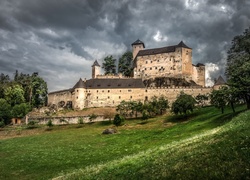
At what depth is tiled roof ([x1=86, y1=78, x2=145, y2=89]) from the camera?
105m

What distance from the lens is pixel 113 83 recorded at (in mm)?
106938

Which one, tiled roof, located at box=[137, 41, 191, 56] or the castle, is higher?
tiled roof, located at box=[137, 41, 191, 56]

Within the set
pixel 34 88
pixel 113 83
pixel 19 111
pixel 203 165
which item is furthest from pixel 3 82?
pixel 203 165

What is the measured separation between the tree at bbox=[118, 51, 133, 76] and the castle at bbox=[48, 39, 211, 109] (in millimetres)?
5372

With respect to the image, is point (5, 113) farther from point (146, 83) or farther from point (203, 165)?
point (203, 165)

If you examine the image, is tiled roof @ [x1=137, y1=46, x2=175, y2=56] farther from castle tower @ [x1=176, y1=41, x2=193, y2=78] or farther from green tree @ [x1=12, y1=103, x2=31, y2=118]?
green tree @ [x1=12, y1=103, x2=31, y2=118]

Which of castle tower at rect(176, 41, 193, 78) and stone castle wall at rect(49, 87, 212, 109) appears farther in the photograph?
castle tower at rect(176, 41, 193, 78)

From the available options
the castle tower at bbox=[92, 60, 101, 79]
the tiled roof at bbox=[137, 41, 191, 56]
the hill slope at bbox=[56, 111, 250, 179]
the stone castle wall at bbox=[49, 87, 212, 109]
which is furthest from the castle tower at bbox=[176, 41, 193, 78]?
the hill slope at bbox=[56, 111, 250, 179]

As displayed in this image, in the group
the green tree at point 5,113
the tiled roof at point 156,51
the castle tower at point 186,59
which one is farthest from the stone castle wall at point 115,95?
the tiled roof at point 156,51

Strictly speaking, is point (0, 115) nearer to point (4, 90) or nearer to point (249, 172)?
point (4, 90)

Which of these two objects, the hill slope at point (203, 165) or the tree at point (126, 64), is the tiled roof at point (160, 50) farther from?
the hill slope at point (203, 165)

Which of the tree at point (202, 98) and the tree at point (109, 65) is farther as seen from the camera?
the tree at point (109, 65)

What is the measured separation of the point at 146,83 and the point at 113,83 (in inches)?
685

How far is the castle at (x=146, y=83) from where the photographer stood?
102538 millimetres
